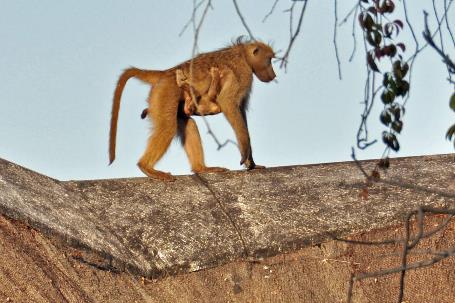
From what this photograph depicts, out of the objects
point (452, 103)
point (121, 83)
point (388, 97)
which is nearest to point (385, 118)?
point (388, 97)

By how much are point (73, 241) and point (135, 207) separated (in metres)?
1.18

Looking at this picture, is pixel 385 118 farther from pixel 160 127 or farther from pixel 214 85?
pixel 214 85

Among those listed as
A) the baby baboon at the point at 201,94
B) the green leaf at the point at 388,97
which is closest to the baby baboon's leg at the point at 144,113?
the baby baboon at the point at 201,94

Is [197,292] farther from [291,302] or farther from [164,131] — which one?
[164,131]

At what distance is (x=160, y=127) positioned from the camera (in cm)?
1155

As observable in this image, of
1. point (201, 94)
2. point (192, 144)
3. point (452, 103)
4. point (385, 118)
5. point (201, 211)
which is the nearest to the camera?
point (452, 103)

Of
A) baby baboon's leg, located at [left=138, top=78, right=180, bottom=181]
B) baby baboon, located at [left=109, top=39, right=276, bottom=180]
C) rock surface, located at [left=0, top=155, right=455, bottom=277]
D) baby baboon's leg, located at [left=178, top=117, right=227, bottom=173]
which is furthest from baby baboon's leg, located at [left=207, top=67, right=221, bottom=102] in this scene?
rock surface, located at [left=0, top=155, right=455, bottom=277]

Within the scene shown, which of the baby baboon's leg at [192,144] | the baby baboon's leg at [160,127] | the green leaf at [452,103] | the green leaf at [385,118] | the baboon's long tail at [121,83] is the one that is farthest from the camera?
the baby baboon's leg at [192,144]

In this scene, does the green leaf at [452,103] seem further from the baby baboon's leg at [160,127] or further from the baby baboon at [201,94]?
the baby baboon's leg at [160,127]

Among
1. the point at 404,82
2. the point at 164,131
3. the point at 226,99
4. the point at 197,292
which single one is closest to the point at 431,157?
the point at 226,99

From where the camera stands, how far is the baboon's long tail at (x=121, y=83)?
1138 cm

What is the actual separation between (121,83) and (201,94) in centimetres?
106

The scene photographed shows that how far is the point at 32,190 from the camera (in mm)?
11008

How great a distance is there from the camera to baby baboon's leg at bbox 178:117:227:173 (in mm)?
12141
